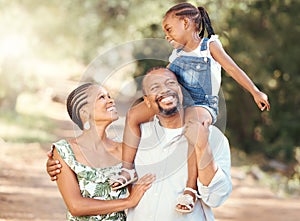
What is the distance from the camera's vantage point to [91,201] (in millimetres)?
2967

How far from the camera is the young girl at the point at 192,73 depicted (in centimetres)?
297

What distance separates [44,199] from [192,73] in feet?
19.9

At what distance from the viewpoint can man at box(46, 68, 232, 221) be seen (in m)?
2.83

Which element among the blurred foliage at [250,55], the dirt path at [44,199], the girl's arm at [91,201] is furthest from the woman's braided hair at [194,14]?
the blurred foliage at [250,55]

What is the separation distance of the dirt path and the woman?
4.63 metres

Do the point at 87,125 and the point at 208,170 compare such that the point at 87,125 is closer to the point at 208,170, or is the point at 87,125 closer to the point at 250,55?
the point at 208,170

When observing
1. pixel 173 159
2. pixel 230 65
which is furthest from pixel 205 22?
pixel 173 159

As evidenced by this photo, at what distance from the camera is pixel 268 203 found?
9.34 metres

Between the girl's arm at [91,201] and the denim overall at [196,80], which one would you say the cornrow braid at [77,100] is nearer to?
the girl's arm at [91,201]

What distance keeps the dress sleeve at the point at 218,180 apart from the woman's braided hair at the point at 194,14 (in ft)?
1.48

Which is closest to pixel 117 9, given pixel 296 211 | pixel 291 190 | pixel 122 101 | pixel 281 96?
pixel 281 96

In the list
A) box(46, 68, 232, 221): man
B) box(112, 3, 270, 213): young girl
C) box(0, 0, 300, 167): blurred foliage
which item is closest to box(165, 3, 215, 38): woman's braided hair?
box(112, 3, 270, 213): young girl

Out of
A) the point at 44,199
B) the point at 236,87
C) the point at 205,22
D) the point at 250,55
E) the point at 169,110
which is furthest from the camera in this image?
the point at 236,87

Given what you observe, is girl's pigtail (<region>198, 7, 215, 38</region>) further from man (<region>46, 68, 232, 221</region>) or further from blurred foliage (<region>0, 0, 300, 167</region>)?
blurred foliage (<region>0, 0, 300, 167</region>)
